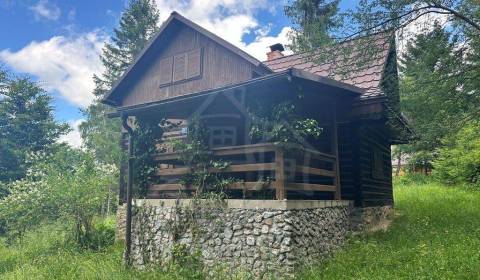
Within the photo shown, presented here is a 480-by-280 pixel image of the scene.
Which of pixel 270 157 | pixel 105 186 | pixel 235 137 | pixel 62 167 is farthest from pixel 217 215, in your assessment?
pixel 62 167

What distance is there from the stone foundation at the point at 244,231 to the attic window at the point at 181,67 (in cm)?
475

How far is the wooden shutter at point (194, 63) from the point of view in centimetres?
1216

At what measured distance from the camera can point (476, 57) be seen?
9859mm

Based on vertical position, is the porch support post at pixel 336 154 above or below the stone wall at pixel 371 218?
above

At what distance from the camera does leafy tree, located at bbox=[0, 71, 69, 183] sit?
23219 millimetres

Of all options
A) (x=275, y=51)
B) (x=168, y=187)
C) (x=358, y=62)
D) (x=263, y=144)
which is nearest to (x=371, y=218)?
(x=358, y=62)

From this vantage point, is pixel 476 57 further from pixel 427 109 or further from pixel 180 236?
pixel 180 236

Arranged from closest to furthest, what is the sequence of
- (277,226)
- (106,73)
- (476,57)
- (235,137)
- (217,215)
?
(277,226), (217,215), (476,57), (235,137), (106,73)

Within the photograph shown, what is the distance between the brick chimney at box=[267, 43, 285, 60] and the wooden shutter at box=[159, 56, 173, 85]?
4.79 m

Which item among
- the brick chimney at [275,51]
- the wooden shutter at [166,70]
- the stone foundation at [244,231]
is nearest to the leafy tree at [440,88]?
the stone foundation at [244,231]

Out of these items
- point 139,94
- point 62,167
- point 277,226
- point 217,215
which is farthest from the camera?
point 62,167

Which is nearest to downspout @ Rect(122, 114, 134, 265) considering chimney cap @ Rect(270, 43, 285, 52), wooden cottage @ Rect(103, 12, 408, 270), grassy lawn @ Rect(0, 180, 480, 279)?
wooden cottage @ Rect(103, 12, 408, 270)

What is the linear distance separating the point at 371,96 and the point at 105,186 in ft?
31.7

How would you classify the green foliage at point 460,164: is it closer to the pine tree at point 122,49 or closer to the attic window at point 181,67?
the attic window at point 181,67
